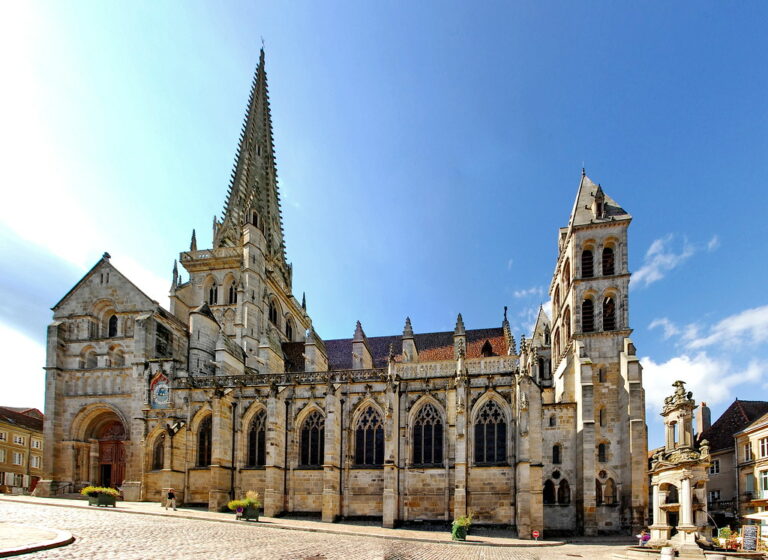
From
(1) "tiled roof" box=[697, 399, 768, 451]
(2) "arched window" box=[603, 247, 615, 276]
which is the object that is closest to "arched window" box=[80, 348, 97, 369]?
(2) "arched window" box=[603, 247, 615, 276]

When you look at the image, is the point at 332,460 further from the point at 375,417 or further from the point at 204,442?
the point at 204,442

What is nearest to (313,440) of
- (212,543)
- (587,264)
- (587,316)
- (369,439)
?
(369,439)

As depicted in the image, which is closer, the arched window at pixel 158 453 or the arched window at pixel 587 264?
the arched window at pixel 158 453

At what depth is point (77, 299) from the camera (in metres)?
34.8

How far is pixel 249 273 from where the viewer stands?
4119 cm

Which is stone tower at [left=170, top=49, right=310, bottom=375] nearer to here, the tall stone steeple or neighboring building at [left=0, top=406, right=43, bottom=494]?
the tall stone steeple

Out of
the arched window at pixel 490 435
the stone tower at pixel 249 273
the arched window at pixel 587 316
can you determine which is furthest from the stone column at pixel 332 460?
the arched window at pixel 587 316

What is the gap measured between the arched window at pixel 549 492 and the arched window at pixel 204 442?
62.1 ft

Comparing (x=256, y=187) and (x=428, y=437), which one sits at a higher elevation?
(x=256, y=187)

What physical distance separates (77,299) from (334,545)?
25879 millimetres

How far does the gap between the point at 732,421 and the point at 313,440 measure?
29343mm

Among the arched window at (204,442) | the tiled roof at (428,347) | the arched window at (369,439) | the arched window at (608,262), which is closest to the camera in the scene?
the arched window at (369,439)

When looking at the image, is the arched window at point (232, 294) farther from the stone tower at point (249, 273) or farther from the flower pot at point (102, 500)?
the flower pot at point (102, 500)

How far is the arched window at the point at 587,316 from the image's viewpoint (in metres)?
32.5
